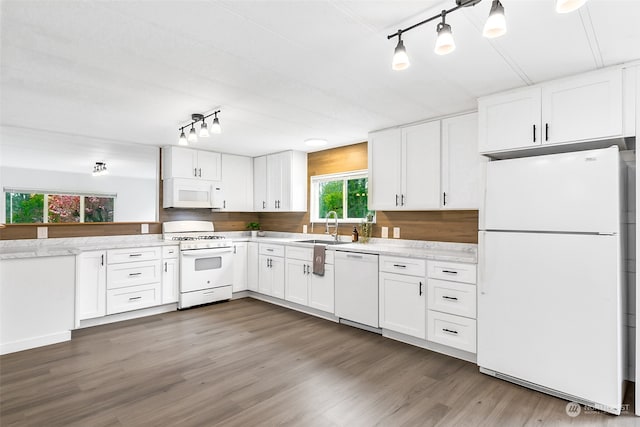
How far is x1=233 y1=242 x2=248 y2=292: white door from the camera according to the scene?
202 inches

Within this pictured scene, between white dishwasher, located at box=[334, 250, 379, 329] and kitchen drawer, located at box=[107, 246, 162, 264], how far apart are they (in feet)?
7.65

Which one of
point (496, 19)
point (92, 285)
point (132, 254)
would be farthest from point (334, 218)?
point (496, 19)

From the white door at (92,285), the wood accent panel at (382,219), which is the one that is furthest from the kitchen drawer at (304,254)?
the white door at (92,285)

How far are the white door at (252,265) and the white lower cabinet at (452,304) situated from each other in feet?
9.05

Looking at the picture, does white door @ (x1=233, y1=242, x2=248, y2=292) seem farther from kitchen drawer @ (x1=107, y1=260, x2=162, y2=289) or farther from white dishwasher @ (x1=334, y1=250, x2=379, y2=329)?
white dishwasher @ (x1=334, y1=250, x2=379, y2=329)

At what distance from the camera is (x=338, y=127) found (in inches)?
152

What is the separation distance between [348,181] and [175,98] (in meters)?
2.58

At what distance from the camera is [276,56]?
7.16 ft

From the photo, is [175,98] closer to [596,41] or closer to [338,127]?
[338,127]

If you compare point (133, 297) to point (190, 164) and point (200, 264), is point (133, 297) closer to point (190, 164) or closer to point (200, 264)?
point (200, 264)

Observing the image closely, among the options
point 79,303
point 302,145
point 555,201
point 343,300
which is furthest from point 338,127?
point 79,303

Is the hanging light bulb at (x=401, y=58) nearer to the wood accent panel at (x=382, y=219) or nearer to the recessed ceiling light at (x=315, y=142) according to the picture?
the wood accent panel at (x=382, y=219)

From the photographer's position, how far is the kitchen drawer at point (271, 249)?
15.4 ft

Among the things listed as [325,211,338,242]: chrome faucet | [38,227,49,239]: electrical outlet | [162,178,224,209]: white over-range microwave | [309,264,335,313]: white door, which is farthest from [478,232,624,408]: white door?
[38,227,49,239]: electrical outlet
